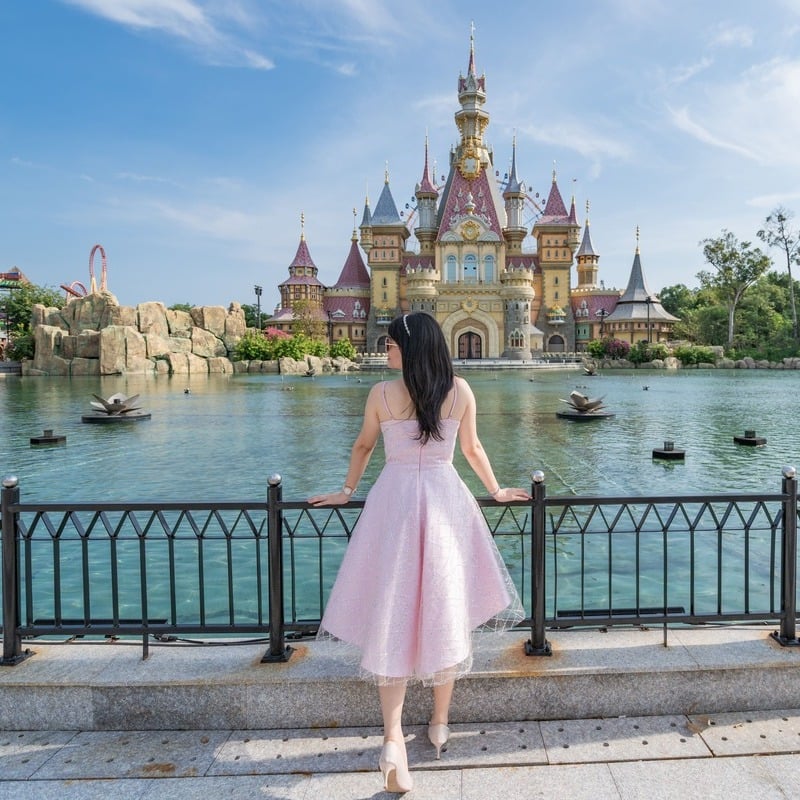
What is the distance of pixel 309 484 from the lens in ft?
33.1

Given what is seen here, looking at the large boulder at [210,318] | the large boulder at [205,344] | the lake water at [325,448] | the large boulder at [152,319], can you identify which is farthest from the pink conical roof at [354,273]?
the lake water at [325,448]

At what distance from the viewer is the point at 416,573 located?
2455 millimetres

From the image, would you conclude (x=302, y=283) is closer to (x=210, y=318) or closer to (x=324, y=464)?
(x=210, y=318)

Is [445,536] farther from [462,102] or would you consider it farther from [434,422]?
[462,102]

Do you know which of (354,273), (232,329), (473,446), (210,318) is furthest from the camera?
(354,273)

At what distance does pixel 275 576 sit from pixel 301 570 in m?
3.90

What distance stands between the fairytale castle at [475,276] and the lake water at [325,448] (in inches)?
1552

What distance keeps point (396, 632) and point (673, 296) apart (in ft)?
293

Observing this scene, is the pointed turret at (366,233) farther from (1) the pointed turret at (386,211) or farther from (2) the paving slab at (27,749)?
(2) the paving slab at (27,749)

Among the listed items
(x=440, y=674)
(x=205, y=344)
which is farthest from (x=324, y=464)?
(x=205, y=344)

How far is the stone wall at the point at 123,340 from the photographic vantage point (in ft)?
147

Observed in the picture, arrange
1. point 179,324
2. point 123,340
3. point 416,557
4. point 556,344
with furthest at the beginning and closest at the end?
point 556,344, point 179,324, point 123,340, point 416,557

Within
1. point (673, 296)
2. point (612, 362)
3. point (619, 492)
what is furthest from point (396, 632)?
point (673, 296)

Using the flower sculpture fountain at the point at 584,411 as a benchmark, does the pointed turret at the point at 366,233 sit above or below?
above
